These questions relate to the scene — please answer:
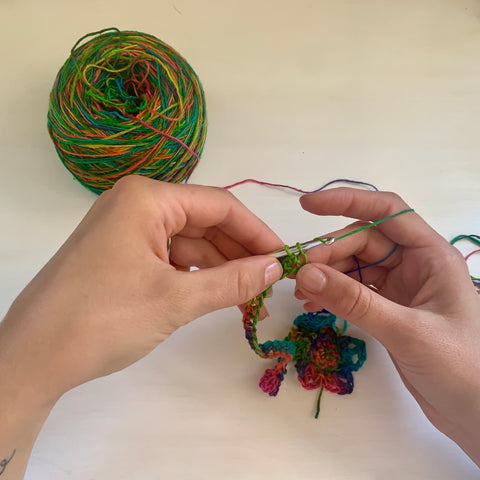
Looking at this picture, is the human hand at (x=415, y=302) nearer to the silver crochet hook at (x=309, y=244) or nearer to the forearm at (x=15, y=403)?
the silver crochet hook at (x=309, y=244)

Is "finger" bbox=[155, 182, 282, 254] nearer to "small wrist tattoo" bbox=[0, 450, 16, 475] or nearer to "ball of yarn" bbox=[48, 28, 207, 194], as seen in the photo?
"ball of yarn" bbox=[48, 28, 207, 194]

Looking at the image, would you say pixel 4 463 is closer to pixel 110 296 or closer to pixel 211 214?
pixel 110 296

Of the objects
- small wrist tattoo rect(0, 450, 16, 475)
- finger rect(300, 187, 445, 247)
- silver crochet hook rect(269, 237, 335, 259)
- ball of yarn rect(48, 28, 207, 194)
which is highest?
ball of yarn rect(48, 28, 207, 194)

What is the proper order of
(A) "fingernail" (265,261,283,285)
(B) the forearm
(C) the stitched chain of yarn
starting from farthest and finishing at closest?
(C) the stitched chain of yarn → (A) "fingernail" (265,261,283,285) → (B) the forearm

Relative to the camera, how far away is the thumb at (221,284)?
56 cm

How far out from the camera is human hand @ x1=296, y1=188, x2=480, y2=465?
60 centimetres

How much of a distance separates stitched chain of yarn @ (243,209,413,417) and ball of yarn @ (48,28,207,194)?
38cm

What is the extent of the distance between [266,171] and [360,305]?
0.46 metres

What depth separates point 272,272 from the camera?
65 centimetres

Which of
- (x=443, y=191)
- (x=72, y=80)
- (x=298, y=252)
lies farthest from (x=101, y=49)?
(x=443, y=191)

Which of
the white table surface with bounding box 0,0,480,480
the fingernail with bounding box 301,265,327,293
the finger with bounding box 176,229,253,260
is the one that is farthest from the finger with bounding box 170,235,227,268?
the fingernail with bounding box 301,265,327,293

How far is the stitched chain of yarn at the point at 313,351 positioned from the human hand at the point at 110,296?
0.58ft

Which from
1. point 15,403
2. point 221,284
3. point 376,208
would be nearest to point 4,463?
point 15,403

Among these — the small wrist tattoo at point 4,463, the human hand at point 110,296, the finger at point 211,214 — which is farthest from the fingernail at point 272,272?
the small wrist tattoo at point 4,463
